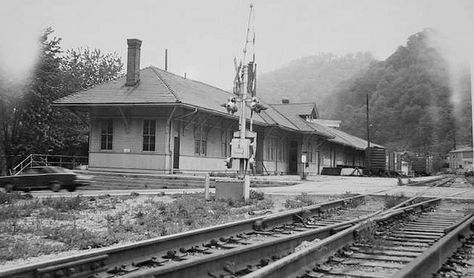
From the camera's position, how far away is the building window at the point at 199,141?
27.5 meters

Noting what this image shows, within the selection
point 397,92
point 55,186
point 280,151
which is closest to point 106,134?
point 55,186

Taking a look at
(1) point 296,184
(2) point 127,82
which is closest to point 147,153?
(2) point 127,82

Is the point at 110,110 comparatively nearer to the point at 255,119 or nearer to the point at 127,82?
the point at 127,82

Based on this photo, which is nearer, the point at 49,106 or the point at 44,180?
the point at 44,180

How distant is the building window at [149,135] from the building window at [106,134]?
2.01 m

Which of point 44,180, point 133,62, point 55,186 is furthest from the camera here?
point 133,62

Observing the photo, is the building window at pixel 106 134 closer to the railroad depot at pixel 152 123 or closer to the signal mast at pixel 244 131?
the railroad depot at pixel 152 123

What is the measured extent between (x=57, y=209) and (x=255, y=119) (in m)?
20.7

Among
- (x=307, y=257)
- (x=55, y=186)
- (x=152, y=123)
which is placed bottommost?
(x=307, y=257)

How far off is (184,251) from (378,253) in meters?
2.40

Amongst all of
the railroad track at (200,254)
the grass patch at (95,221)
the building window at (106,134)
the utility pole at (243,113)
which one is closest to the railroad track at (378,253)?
the railroad track at (200,254)

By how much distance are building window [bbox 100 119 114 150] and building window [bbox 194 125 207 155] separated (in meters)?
4.46

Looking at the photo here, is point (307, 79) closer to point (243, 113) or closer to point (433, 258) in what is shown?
point (243, 113)

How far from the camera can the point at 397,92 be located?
133ft
